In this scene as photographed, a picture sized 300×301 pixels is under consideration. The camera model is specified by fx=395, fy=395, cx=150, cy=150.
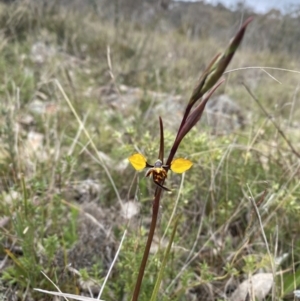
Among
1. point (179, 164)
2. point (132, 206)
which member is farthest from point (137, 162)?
point (132, 206)

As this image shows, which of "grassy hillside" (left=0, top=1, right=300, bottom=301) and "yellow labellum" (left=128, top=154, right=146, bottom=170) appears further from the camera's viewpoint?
"grassy hillside" (left=0, top=1, right=300, bottom=301)

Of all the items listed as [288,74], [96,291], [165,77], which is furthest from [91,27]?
[96,291]

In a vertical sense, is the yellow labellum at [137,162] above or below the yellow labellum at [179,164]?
below

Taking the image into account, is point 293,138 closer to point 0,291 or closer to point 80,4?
point 0,291

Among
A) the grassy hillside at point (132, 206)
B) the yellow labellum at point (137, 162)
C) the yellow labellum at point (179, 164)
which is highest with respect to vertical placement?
the yellow labellum at point (179, 164)

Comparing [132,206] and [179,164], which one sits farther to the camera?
[132,206]

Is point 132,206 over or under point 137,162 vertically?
under

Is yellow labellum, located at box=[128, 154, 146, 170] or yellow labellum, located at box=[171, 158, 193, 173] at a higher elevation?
yellow labellum, located at box=[171, 158, 193, 173]

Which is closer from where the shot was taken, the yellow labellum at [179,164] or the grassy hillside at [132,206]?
the yellow labellum at [179,164]

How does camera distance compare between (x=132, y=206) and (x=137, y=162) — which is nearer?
(x=137, y=162)

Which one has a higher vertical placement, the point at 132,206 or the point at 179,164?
the point at 179,164

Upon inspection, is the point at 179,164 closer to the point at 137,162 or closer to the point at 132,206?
the point at 137,162
